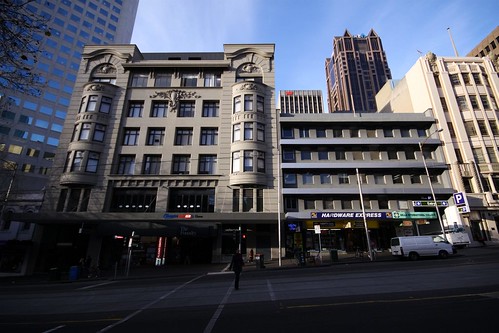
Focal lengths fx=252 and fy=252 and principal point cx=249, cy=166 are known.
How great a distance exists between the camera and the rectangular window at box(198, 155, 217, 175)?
2998 cm

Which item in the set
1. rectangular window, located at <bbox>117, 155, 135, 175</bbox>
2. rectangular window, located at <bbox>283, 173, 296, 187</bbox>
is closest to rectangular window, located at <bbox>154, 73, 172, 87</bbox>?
rectangular window, located at <bbox>117, 155, 135, 175</bbox>

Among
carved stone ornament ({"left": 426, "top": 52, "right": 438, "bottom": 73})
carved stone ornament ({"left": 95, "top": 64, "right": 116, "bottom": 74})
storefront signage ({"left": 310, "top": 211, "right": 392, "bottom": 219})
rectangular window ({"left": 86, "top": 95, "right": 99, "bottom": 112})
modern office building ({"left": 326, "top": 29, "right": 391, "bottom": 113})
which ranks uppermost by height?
modern office building ({"left": 326, "top": 29, "right": 391, "bottom": 113})

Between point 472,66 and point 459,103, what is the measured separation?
25.4ft

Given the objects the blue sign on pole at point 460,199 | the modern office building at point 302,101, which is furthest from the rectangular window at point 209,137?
the modern office building at point 302,101

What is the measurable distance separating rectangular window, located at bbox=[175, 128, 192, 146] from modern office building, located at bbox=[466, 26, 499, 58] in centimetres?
6877

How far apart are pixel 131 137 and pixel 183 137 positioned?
6482 mm

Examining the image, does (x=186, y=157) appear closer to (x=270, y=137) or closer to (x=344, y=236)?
(x=270, y=137)

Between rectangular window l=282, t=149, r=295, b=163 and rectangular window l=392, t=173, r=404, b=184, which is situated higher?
rectangular window l=282, t=149, r=295, b=163

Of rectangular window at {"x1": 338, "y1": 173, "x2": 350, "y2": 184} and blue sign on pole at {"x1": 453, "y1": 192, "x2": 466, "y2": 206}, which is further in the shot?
rectangular window at {"x1": 338, "y1": 173, "x2": 350, "y2": 184}

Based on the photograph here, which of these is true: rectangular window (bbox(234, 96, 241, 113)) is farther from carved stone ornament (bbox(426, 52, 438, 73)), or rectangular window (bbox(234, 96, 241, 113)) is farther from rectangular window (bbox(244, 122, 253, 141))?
carved stone ornament (bbox(426, 52, 438, 73))

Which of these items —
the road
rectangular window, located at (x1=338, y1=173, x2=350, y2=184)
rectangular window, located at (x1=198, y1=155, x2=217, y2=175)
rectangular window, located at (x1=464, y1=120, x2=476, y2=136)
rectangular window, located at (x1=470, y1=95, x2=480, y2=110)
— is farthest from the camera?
rectangular window, located at (x1=470, y1=95, x2=480, y2=110)

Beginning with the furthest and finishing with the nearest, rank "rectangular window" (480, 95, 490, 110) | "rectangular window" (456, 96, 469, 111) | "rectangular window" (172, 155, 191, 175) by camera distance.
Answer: "rectangular window" (480, 95, 490, 110)
"rectangular window" (456, 96, 469, 111)
"rectangular window" (172, 155, 191, 175)

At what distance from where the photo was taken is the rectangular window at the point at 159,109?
3275 cm

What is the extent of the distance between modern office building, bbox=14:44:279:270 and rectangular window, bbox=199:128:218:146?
125 millimetres
